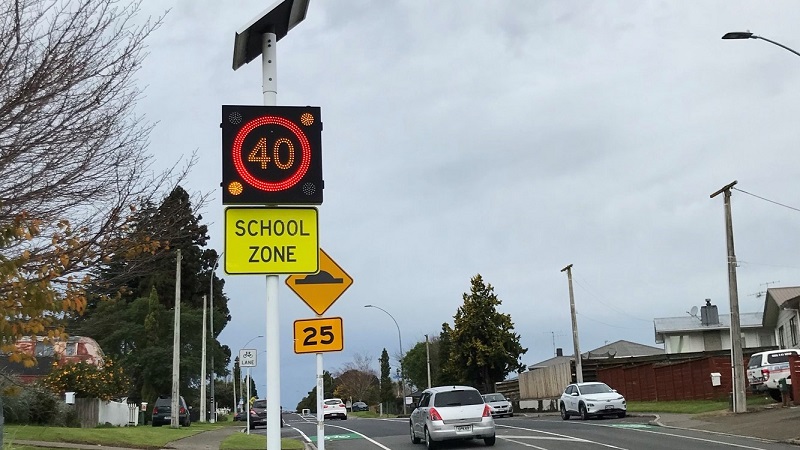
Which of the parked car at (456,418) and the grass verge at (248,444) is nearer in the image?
the parked car at (456,418)

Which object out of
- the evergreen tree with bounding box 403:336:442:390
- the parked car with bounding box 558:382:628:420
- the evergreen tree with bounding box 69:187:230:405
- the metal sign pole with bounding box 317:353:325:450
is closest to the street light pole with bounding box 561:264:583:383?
the parked car with bounding box 558:382:628:420

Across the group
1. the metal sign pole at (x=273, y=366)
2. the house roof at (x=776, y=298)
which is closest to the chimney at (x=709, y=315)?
the house roof at (x=776, y=298)

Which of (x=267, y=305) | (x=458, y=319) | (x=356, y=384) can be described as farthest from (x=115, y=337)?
(x=356, y=384)

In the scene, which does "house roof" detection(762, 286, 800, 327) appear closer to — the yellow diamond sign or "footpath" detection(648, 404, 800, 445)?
"footpath" detection(648, 404, 800, 445)

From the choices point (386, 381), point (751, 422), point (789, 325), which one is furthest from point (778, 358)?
point (386, 381)

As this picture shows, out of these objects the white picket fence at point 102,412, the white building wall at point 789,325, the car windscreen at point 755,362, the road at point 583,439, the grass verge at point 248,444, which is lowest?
the road at point 583,439

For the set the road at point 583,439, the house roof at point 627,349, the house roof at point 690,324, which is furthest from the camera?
the house roof at point 627,349

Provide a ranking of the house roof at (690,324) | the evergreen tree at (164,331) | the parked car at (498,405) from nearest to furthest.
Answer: the parked car at (498,405)
the evergreen tree at (164,331)
the house roof at (690,324)

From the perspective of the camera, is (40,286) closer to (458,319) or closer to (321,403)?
(321,403)

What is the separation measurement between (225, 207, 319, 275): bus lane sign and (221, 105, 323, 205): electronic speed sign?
0.39 ft

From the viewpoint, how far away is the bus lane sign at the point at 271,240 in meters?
6.19

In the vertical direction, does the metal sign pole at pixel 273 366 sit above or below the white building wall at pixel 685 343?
below

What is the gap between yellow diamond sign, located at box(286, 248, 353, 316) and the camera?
1227 centimetres

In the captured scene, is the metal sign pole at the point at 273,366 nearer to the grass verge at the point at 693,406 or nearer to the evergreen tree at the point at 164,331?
the grass verge at the point at 693,406
